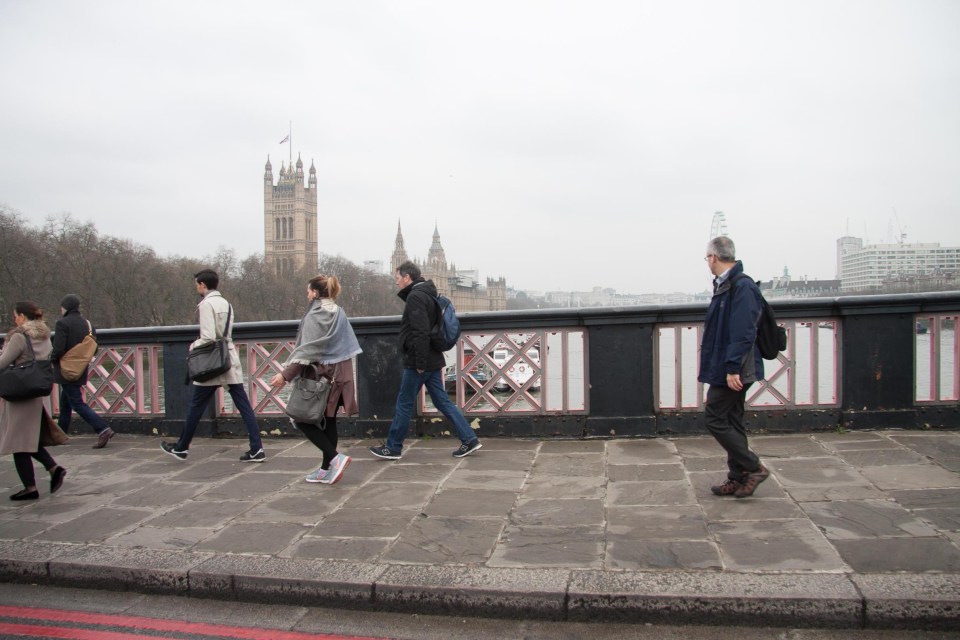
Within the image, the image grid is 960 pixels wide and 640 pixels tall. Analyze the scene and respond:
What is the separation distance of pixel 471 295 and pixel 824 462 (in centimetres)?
15735

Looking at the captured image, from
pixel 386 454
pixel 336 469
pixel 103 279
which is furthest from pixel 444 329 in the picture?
pixel 103 279

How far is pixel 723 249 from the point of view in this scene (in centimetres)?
504

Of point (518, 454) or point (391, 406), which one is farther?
point (391, 406)

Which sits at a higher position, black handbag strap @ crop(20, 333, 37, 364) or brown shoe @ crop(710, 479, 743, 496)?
black handbag strap @ crop(20, 333, 37, 364)

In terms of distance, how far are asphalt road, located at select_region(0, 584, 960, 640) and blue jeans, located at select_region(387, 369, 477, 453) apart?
8.77ft

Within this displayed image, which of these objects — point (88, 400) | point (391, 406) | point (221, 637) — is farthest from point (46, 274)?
point (221, 637)

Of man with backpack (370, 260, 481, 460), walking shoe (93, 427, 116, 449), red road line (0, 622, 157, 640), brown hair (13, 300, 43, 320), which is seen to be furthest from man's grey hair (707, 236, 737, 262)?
walking shoe (93, 427, 116, 449)

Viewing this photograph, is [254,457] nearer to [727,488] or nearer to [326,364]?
[326,364]

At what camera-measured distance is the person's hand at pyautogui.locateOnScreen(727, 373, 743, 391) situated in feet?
15.7

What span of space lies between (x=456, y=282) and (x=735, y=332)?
148m

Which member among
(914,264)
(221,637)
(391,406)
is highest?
(914,264)

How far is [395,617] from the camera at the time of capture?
147 inches

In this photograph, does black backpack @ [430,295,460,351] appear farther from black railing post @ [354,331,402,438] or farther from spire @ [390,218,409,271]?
spire @ [390,218,409,271]

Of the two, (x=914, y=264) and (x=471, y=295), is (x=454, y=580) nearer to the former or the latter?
(x=914, y=264)
